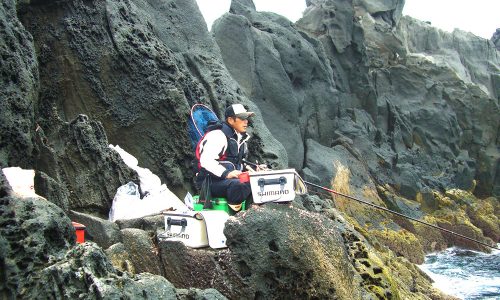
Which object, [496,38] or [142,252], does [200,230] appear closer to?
[142,252]

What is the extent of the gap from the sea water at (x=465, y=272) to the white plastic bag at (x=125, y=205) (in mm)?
9962

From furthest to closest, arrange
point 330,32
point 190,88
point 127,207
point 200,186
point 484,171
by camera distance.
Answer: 1. point 484,171
2. point 330,32
3. point 190,88
4. point 127,207
5. point 200,186

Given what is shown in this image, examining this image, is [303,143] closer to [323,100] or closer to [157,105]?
[323,100]

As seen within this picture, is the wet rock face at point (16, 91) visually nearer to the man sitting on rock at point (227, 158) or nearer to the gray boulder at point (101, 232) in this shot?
the gray boulder at point (101, 232)

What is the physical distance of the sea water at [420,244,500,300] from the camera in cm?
1705

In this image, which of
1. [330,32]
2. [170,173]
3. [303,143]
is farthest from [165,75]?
[330,32]

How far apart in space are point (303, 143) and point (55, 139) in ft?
53.6

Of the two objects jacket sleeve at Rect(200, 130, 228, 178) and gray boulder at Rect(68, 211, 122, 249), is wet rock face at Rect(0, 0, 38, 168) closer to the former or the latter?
gray boulder at Rect(68, 211, 122, 249)

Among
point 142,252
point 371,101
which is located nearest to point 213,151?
point 142,252

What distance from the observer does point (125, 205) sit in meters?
9.25

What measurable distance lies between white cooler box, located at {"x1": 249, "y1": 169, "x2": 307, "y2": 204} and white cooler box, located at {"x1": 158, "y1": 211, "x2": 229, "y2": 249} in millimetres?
505

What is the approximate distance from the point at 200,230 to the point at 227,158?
4.47 ft

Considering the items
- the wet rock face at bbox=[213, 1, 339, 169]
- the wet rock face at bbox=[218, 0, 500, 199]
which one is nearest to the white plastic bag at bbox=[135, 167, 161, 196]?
the wet rock face at bbox=[213, 1, 339, 169]

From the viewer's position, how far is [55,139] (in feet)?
32.9
